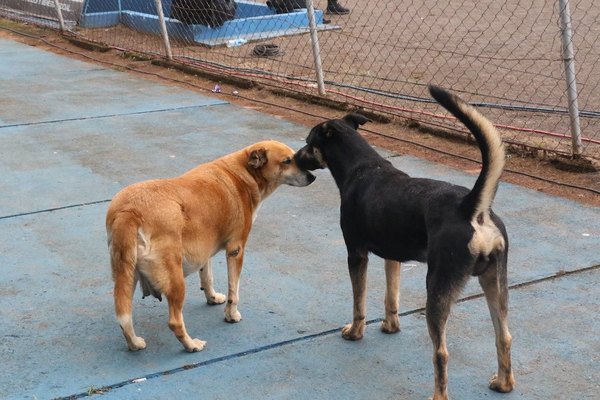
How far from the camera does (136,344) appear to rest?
402cm

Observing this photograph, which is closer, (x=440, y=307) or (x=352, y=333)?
(x=440, y=307)

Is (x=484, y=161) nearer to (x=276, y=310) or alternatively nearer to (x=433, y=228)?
(x=433, y=228)

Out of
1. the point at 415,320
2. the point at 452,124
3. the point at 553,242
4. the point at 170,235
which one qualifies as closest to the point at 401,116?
the point at 452,124

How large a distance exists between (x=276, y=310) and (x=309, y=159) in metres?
0.79

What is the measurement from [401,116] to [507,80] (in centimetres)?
246

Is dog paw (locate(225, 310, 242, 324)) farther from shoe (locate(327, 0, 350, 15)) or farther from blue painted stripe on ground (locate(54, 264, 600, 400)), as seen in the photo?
shoe (locate(327, 0, 350, 15))

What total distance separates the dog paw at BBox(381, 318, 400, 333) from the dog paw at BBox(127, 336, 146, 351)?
1.15 metres

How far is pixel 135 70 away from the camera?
454 inches

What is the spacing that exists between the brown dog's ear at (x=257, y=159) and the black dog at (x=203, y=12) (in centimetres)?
924

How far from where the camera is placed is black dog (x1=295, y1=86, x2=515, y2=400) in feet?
11.1

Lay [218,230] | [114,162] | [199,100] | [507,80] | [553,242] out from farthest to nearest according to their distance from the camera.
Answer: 1. [507,80]
2. [199,100]
3. [114,162]
4. [553,242]
5. [218,230]

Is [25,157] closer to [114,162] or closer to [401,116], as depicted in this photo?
[114,162]

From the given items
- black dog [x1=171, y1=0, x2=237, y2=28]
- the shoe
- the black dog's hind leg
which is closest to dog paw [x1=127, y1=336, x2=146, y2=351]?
the black dog's hind leg

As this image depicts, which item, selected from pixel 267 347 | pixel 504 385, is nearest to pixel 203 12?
pixel 267 347
